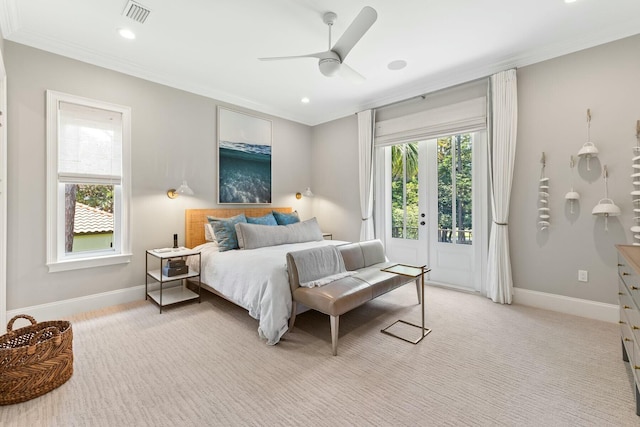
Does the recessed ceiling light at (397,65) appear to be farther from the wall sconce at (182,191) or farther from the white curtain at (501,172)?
the wall sconce at (182,191)

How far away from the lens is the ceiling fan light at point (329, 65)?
2.47 meters

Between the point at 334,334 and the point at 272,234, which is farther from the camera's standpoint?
the point at 272,234

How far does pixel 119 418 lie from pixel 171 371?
45cm

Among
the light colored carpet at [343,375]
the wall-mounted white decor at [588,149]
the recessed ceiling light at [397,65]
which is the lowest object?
the light colored carpet at [343,375]

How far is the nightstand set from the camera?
3.20 m

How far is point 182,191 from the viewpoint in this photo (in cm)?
357

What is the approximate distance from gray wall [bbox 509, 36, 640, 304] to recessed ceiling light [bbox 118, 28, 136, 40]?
424cm

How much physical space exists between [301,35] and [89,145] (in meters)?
2.65

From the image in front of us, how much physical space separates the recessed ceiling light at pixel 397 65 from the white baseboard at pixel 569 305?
3.04 m

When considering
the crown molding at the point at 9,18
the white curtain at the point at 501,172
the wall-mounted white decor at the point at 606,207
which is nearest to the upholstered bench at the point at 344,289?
the white curtain at the point at 501,172

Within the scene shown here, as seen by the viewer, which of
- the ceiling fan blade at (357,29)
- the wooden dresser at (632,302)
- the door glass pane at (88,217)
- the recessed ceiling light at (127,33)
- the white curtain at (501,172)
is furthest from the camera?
the white curtain at (501,172)

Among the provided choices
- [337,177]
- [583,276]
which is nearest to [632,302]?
[583,276]

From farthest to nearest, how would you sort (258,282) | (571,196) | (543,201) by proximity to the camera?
(543,201)
(571,196)
(258,282)

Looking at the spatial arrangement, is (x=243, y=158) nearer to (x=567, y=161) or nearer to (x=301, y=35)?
(x=301, y=35)
